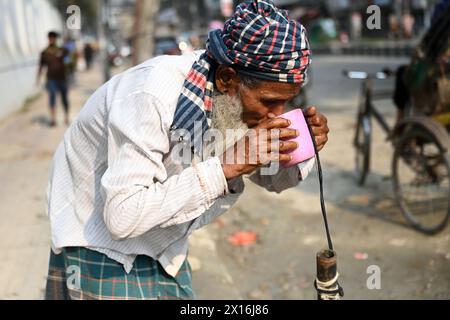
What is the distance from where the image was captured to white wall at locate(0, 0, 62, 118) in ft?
39.2

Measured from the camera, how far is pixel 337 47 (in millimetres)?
30062

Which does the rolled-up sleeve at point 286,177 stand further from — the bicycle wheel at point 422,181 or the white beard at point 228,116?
the bicycle wheel at point 422,181

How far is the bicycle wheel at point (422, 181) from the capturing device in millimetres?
4125

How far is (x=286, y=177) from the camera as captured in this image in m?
1.88

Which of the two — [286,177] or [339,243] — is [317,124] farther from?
[339,243]

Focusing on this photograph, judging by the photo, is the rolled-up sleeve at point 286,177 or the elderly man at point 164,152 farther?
the rolled-up sleeve at point 286,177

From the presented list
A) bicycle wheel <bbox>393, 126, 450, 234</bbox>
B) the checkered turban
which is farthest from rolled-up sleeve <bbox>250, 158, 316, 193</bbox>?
bicycle wheel <bbox>393, 126, 450, 234</bbox>

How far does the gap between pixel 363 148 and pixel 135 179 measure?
14.0 feet

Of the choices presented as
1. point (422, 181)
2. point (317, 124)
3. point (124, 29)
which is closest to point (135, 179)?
point (317, 124)

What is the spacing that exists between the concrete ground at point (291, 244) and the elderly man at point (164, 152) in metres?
1.61

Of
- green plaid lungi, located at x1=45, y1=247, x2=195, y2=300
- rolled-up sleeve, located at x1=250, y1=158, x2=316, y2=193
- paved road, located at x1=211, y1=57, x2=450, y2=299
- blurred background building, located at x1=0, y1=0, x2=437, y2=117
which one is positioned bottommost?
blurred background building, located at x1=0, y1=0, x2=437, y2=117

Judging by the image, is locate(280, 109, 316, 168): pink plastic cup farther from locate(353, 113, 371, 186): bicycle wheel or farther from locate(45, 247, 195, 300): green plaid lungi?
locate(353, 113, 371, 186): bicycle wheel

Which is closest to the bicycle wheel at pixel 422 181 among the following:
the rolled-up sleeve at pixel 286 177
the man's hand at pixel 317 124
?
the rolled-up sleeve at pixel 286 177

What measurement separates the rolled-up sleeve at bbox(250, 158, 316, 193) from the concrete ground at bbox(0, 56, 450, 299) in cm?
160
